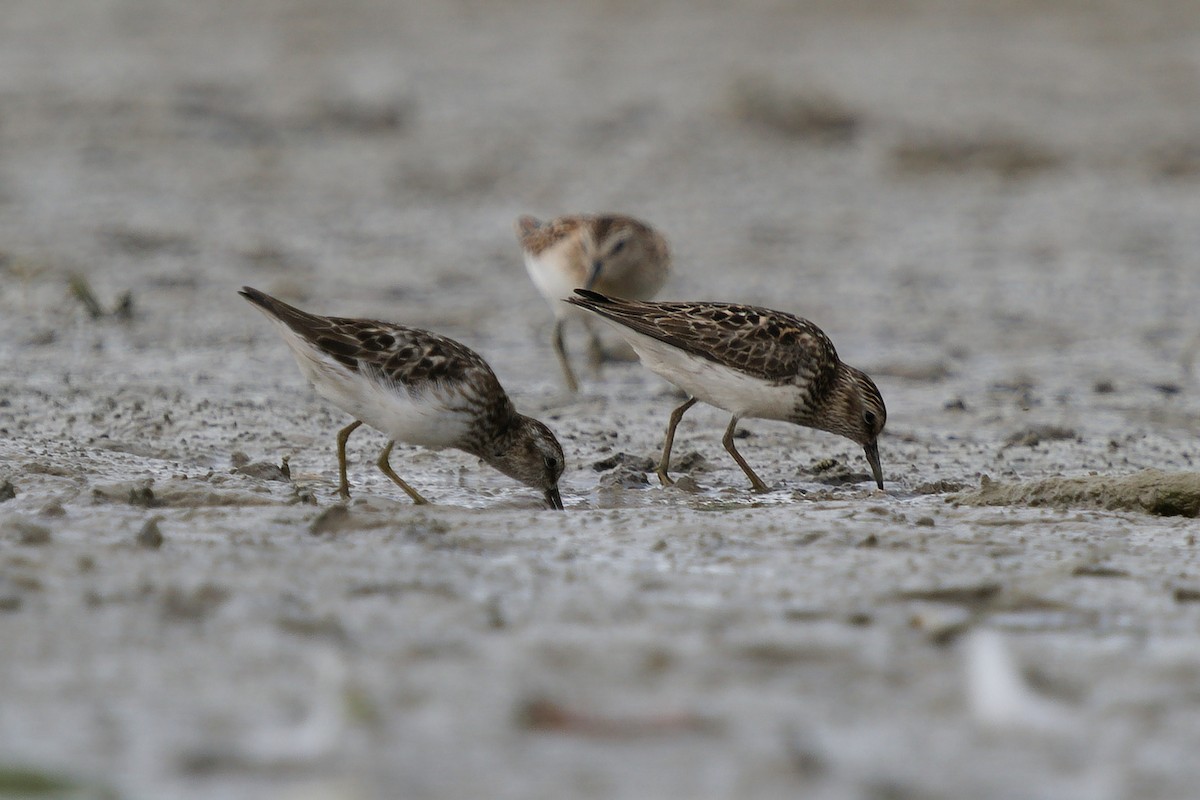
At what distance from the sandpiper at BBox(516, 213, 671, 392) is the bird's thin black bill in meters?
2.56

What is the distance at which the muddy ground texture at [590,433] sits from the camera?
10.9ft

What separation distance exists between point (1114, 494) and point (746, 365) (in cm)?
170

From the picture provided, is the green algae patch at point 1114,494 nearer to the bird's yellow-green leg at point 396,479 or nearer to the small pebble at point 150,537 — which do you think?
the bird's yellow-green leg at point 396,479

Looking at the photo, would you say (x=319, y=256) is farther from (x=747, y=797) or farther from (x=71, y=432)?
(x=747, y=797)

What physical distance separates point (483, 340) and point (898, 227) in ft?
18.5

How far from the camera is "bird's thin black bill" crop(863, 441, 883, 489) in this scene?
690 cm

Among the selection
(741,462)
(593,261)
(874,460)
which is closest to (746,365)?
(741,462)

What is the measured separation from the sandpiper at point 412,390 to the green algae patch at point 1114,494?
1.74 m

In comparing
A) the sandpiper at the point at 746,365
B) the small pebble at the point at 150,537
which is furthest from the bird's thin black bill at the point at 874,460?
the small pebble at the point at 150,537

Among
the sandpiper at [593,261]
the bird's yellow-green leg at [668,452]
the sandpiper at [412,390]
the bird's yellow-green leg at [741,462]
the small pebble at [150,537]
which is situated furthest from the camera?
the sandpiper at [593,261]

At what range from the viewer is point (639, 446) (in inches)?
299

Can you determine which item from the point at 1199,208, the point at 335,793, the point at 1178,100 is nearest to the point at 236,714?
the point at 335,793

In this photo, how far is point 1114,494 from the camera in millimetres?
5941

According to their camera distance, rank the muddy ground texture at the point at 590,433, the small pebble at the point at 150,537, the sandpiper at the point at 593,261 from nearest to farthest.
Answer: the muddy ground texture at the point at 590,433 < the small pebble at the point at 150,537 < the sandpiper at the point at 593,261
